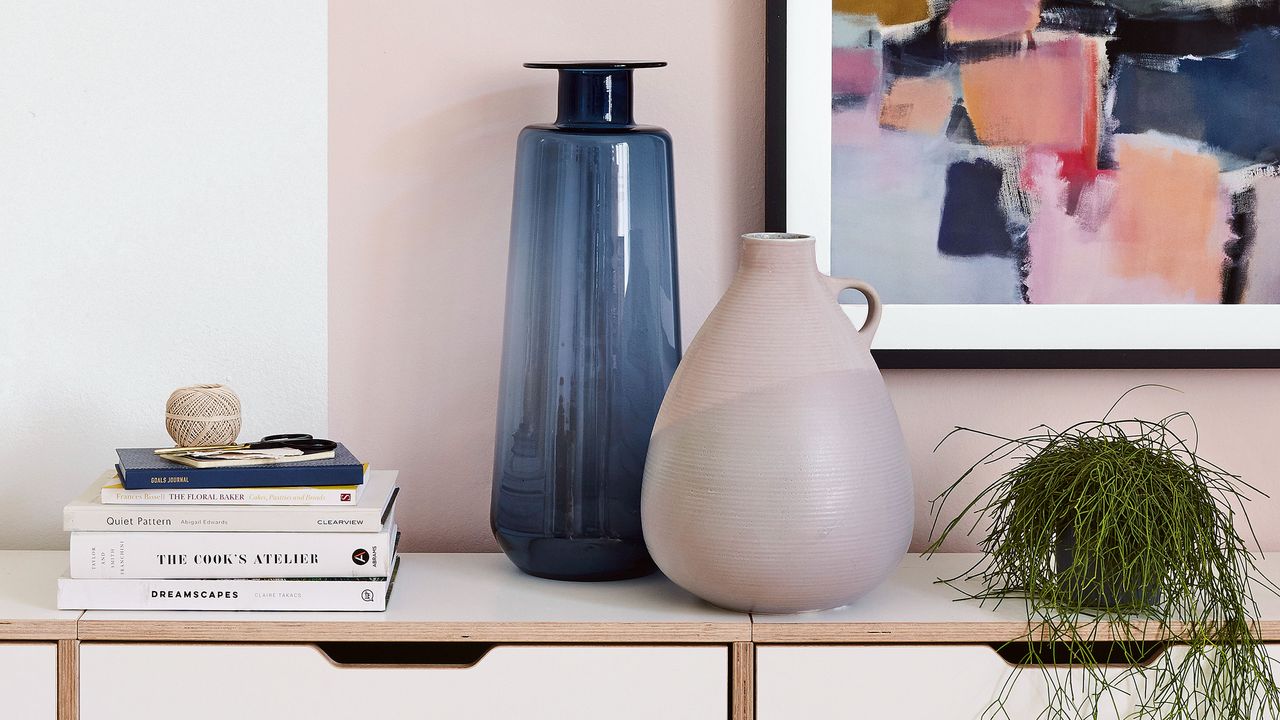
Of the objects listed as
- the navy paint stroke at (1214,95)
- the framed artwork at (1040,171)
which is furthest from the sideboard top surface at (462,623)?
the navy paint stroke at (1214,95)

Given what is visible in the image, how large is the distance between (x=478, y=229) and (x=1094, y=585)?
2.34 ft

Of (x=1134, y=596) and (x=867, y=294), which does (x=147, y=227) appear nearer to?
(x=867, y=294)

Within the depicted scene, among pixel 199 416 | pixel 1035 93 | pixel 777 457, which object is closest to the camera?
pixel 777 457

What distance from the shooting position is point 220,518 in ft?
3.50

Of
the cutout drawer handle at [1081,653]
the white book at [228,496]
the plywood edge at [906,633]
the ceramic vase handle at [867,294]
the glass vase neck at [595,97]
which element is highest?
the glass vase neck at [595,97]

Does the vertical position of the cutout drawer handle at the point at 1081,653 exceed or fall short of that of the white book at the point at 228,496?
it falls short

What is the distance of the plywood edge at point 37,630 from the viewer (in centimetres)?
103

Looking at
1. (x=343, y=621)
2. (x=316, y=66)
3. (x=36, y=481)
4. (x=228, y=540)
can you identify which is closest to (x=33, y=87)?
(x=316, y=66)

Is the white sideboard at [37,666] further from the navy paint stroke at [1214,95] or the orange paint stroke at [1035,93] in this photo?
the navy paint stroke at [1214,95]

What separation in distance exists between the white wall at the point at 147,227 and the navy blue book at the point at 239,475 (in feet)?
0.76

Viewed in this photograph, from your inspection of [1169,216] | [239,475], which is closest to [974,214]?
[1169,216]

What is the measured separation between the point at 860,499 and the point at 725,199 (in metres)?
0.42

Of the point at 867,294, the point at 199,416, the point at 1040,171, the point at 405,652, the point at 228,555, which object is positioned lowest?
the point at 405,652

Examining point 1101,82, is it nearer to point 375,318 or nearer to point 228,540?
point 375,318
